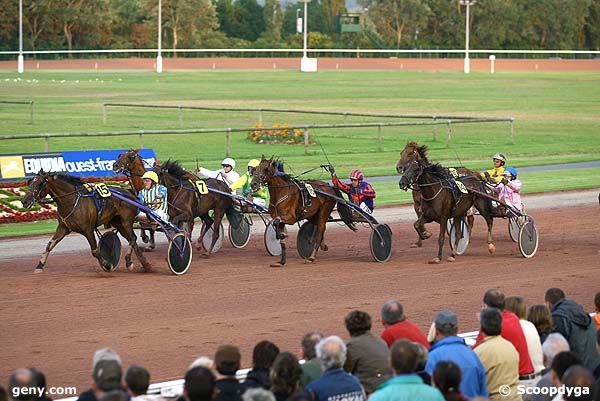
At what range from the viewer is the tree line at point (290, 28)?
305 feet

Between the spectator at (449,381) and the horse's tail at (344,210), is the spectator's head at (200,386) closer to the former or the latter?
the spectator at (449,381)

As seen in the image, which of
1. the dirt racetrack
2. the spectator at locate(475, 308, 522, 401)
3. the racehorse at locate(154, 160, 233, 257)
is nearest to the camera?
the spectator at locate(475, 308, 522, 401)

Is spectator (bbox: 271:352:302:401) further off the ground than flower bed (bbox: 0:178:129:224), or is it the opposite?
spectator (bbox: 271:352:302:401)

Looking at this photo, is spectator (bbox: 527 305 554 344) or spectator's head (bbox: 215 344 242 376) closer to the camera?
spectator's head (bbox: 215 344 242 376)

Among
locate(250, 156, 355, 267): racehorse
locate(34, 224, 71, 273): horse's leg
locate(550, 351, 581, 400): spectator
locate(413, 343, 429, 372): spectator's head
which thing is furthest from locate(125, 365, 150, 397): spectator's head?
locate(250, 156, 355, 267): racehorse

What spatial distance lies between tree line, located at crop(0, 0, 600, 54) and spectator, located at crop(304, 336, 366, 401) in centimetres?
8600

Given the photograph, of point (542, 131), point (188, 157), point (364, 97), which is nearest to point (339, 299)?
point (188, 157)

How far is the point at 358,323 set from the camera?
28.1ft

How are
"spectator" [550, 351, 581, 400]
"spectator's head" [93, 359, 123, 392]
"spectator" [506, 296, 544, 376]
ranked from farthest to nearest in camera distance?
1. "spectator" [506, 296, 544, 376]
2. "spectator" [550, 351, 581, 400]
3. "spectator's head" [93, 359, 123, 392]

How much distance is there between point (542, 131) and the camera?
43.5 metres

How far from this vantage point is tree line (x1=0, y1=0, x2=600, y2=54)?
92875 millimetres

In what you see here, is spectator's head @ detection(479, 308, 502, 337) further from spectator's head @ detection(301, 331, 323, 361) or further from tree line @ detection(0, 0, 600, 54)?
tree line @ detection(0, 0, 600, 54)

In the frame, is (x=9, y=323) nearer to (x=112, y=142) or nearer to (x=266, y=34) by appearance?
(x=112, y=142)

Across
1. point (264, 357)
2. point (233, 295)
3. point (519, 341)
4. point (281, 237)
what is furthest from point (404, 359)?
point (281, 237)
